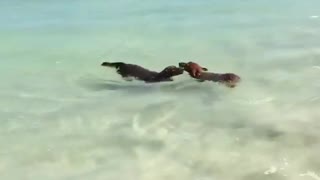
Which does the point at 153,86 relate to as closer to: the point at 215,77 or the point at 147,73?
the point at 147,73

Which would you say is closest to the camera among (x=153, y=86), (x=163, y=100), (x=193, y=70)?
(x=163, y=100)

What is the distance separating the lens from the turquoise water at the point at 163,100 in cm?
421

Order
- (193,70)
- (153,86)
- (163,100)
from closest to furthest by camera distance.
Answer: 1. (163,100)
2. (193,70)
3. (153,86)

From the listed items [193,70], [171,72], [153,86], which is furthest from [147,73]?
[193,70]

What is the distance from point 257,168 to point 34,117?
2261 mm

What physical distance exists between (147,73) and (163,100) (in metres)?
0.50

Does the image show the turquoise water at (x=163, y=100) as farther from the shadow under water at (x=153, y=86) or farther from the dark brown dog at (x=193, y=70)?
the dark brown dog at (x=193, y=70)

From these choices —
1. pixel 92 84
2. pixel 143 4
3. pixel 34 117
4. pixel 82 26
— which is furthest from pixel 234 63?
pixel 143 4

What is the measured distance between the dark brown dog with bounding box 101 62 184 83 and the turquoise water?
0.09 metres

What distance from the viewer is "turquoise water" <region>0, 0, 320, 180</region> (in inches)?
166

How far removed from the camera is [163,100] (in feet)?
18.1

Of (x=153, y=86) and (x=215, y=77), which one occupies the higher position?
(x=215, y=77)

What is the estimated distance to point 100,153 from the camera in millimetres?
4473

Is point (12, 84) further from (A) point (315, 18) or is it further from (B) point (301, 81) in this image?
(A) point (315, 18)
